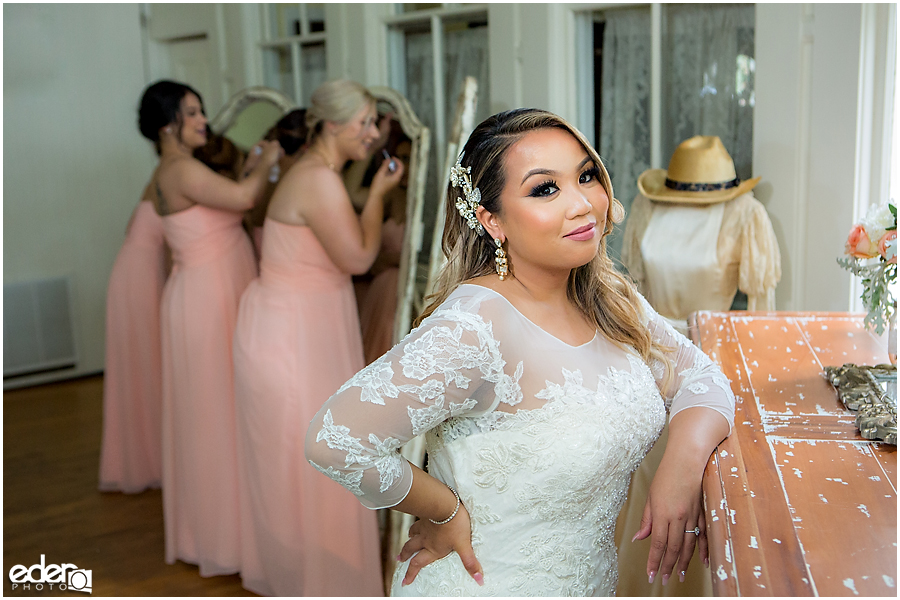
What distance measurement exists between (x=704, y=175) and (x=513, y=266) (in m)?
1.21

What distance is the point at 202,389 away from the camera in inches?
123

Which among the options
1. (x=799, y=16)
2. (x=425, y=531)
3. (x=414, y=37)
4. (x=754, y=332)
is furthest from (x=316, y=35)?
(x=425, y=531)

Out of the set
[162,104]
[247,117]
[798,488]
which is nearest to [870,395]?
[798,488]

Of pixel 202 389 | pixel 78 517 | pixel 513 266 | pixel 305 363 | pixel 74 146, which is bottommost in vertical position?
pixel 78 517

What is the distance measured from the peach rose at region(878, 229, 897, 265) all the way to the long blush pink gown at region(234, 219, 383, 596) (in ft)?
6.21

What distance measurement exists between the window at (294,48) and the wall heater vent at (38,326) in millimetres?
2528

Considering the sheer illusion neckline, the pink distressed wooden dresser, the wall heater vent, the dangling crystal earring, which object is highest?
the dangling crystal earring

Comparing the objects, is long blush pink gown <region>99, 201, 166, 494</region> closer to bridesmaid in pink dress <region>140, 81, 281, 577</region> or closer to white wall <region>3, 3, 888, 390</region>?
bridesmaid in pink dress <region>140, 81, 281, 577</region>

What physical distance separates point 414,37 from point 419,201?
1.15m

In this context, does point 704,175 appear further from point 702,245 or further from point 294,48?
point 294,48

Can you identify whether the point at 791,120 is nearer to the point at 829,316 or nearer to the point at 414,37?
the point at 829,316

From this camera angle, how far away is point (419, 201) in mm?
2881

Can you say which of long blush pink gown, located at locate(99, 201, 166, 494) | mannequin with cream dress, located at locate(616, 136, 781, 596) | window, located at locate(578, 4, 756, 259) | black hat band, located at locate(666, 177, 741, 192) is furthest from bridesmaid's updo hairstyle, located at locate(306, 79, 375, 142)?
long blush pink gown, located at locate(99, 201, 166, 494)

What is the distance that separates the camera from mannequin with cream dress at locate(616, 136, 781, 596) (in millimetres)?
2375
